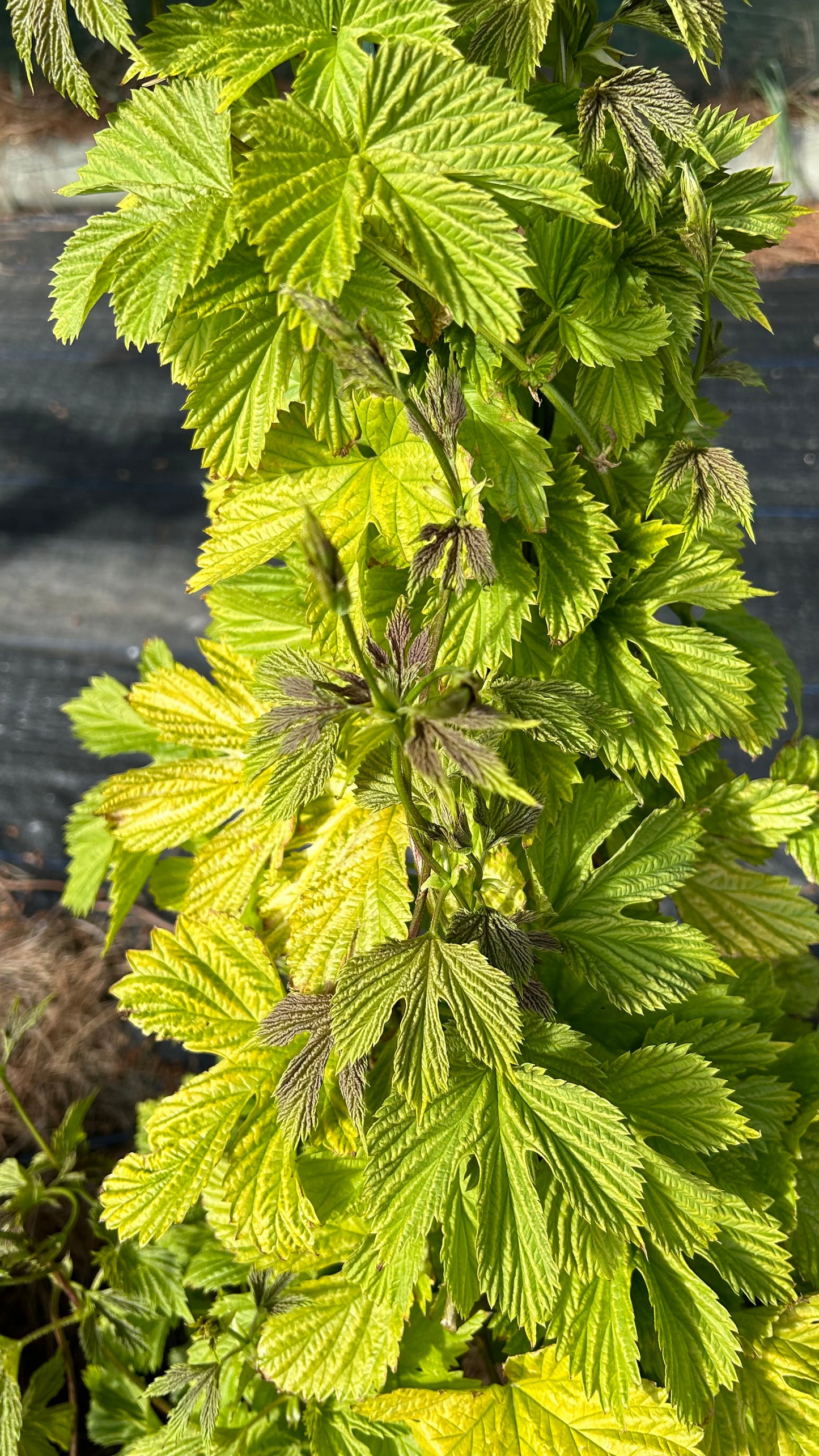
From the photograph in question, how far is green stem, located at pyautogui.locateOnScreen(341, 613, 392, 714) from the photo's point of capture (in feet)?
1.67

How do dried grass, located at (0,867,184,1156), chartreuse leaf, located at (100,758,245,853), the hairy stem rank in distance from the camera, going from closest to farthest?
1. chartreuse leaf, located at (100,758,245,853)
2. the hairy stem
3. dried grass, located at (0,867,184,1156)

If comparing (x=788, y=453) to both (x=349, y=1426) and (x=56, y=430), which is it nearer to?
(x=56, y=430)

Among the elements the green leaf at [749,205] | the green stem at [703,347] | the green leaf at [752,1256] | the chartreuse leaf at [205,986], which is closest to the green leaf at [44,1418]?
the chartreuse leaf at [205,986]

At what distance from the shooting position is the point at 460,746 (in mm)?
514

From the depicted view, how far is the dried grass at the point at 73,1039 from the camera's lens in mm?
2156

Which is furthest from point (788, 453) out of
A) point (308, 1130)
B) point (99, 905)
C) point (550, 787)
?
point (308, 1130)

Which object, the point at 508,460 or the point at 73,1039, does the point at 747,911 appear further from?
the point at 73,1039

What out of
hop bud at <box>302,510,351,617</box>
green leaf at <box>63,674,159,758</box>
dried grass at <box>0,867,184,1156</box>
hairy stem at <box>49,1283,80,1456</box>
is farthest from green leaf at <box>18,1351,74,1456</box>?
hop bud at <box>302,510,351,617</box>

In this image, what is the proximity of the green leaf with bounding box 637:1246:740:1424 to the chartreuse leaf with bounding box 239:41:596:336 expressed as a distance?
2.28ft

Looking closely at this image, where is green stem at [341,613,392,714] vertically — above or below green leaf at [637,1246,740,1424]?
above

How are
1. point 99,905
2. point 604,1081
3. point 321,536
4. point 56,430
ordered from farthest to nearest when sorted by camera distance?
point 56,430, point 99,905, point 604,1081, point 321,536

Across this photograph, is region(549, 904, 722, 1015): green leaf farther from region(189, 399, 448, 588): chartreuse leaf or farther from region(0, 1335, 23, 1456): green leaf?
region(0, 1335, 23, 1456): green leaf

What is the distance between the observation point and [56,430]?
161 inches

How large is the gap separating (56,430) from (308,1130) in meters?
3.86
